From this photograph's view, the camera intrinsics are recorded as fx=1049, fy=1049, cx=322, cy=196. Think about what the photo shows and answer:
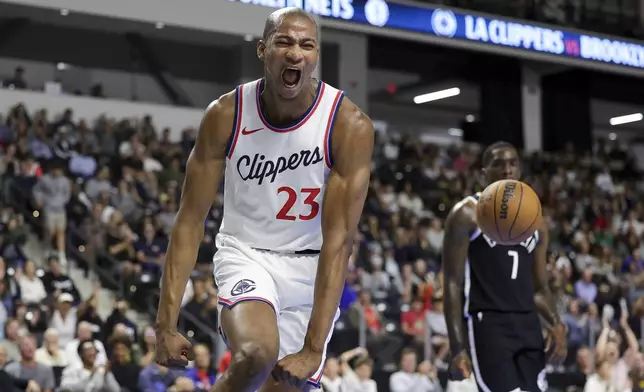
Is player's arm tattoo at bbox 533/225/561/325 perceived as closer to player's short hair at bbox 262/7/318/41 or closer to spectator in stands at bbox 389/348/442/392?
player's short hair at bbox 262/7/318/41

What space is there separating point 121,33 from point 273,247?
16894mm

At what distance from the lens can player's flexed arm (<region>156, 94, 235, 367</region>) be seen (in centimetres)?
410

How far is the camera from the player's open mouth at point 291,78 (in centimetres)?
414

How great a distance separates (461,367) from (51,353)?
18.8 ft

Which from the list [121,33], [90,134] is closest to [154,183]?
[90,134]

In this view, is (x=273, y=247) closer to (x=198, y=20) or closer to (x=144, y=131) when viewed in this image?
(x=144, y=131)

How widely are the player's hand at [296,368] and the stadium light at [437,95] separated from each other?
22481 millimetres

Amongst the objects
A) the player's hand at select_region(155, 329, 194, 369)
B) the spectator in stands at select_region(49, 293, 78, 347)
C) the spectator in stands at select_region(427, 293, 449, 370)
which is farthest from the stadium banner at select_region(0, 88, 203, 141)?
the player's hand at select_region(155, 329, 194, 369)

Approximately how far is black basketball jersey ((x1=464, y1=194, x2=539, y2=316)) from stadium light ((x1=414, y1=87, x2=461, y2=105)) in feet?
65.7

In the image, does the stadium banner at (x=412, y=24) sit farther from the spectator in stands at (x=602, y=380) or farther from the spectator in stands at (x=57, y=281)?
the spectator in stands at (x=602, y=380)

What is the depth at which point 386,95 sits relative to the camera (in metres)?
25.6

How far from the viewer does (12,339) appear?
10.6 meters

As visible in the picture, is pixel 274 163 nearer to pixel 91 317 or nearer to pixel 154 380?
pixel 154 380

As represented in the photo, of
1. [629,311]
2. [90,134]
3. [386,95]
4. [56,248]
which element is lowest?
[629,311]
